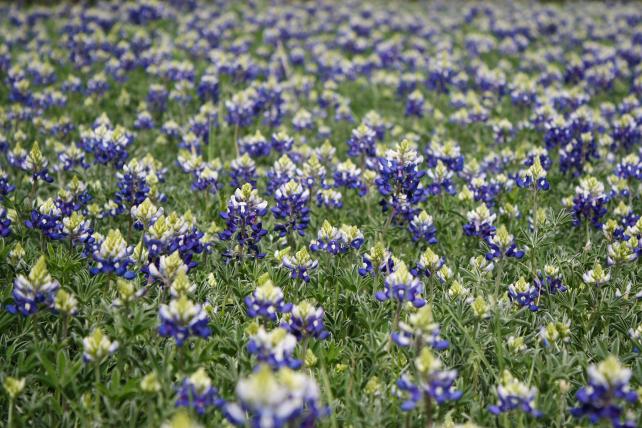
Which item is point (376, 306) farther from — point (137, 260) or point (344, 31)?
point (344, 31)

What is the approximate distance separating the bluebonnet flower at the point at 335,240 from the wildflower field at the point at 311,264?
0.01 metres

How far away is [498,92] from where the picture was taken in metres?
9.12

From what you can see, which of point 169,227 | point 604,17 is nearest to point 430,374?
point 169,227

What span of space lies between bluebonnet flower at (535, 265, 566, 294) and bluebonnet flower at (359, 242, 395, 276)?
104 cm

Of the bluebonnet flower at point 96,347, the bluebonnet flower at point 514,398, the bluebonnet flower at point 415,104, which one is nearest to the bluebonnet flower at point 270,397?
the bluebonnet flower at point 96,347

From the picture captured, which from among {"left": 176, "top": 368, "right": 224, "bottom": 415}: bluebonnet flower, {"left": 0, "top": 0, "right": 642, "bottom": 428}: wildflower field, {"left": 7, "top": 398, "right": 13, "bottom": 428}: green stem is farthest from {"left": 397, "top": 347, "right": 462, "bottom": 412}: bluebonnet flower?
{"left": 7, "top": 398, "right": 13, "bottom": 428}: green stem

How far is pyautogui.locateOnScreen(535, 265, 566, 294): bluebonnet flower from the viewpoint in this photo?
4160mm

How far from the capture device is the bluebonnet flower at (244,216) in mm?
4164

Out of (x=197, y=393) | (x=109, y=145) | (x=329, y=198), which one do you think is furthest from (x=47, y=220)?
(x=329, y=198)

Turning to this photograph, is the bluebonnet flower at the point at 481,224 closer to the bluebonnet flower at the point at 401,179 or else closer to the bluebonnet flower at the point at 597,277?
the bluebonnet flower at the point at 401,179

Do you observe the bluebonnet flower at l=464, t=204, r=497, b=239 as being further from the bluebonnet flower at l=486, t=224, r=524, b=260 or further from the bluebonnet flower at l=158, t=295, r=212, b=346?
the bluebonnet flower at l=158, t=295, r=212, b=346

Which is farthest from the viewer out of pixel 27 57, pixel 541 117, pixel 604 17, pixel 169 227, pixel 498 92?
pixel 604 17

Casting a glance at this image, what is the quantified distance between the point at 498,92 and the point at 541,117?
1870 millimetres

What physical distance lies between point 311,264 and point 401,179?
1.05 metres
